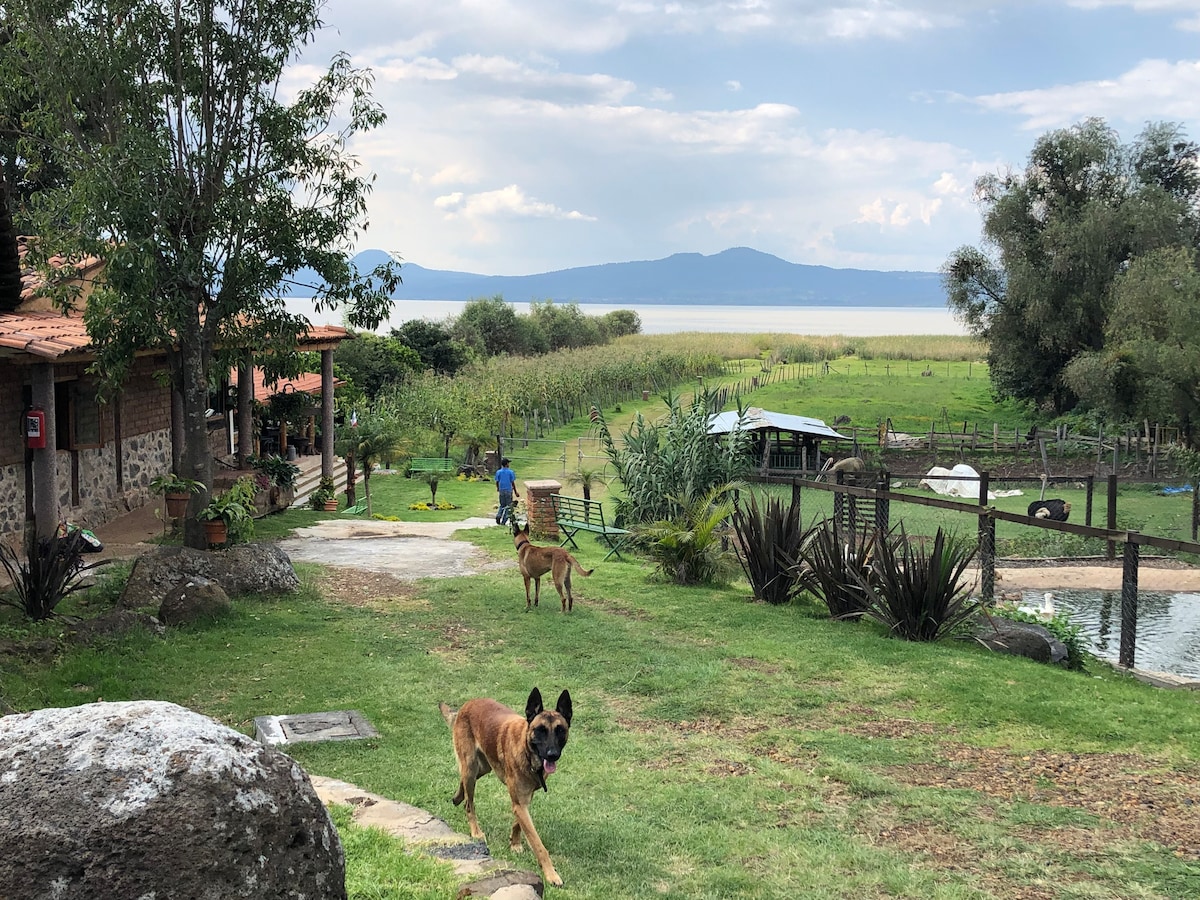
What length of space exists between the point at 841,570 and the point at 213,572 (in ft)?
23.4

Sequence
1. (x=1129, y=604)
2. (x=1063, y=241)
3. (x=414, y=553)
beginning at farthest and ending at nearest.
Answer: (x=1063, y=241) → (x=414, y=553) → (x=1129, y=604)

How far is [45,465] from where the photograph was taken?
13211mm

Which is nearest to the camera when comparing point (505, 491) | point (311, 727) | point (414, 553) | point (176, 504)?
point (311, 727)

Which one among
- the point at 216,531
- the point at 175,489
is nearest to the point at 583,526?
the point at 216,531

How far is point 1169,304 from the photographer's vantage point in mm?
31734

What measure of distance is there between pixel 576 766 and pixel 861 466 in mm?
23789

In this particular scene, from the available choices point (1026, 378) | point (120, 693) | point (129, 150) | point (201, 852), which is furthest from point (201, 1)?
point (1026, 378)

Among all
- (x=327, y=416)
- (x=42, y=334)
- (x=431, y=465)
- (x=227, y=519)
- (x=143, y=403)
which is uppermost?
(x=42, y=334)

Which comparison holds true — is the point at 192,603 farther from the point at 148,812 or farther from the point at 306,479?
the point at 306,479

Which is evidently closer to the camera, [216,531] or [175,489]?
[216,531]

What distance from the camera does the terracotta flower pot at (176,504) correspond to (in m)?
16.5

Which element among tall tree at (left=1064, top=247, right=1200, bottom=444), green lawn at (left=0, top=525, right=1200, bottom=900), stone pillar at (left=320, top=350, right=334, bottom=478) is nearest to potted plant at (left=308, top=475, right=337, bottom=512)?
stone pillar at (left=320, top=350, right=334, bottom=478)

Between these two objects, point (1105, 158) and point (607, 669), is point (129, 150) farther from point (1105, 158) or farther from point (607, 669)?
point (1105, 158)

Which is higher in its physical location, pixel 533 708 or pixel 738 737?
pixel 533 708
